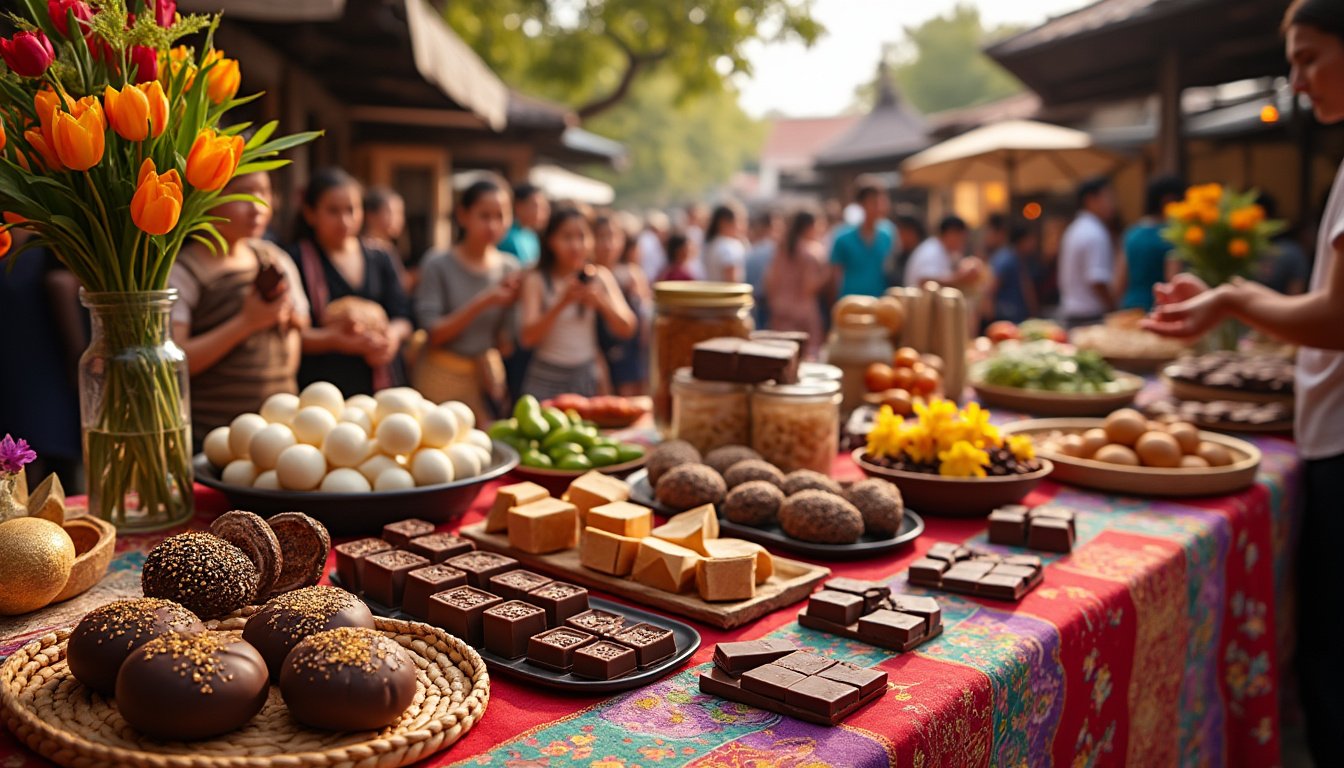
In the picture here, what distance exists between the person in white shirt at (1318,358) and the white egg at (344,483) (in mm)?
1990

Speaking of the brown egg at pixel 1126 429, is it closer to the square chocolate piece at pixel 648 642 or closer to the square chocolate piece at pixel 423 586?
the square chocolate piece at pixel 648 642

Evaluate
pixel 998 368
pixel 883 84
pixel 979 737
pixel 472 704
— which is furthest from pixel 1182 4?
pixel 883 84

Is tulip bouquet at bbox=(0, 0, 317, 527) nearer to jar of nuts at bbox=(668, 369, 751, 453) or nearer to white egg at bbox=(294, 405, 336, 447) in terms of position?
white egg at bbox=(294, 405, 336, 447)

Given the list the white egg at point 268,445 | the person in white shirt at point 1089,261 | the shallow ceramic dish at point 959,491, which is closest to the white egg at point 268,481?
the white egg at point 268,445

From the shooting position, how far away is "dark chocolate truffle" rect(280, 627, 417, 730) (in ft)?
3.27

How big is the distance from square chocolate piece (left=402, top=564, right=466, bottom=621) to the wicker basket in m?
0.17

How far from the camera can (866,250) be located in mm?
7145

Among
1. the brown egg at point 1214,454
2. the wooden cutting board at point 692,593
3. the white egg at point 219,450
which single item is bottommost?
the wooden cutting board at point 692,593

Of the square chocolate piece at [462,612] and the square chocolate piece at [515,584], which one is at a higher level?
the square chocolate piece at [515,584]

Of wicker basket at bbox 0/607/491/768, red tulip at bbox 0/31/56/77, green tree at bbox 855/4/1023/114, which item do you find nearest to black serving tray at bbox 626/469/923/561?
wicker basket at bbox 0/607/491/768

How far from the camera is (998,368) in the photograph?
340 cm

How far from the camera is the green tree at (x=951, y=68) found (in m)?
44.8

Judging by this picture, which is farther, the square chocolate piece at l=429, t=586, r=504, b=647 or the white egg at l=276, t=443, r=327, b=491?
the white egg at l=276, t=443, r=327, b=491

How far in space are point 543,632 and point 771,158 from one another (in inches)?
1865
